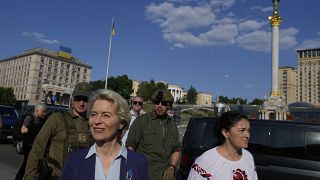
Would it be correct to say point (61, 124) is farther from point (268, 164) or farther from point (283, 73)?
point (283, 73)

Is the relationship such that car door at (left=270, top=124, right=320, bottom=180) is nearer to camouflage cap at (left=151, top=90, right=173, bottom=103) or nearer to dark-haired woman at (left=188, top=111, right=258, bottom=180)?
camouflage cap at (left=151, top=90, right=173, bottom=103)

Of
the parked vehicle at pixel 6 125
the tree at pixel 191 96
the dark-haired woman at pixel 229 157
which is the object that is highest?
the tree at pixel 191 96

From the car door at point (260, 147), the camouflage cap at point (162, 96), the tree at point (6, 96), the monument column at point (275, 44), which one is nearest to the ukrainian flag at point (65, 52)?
the tree at point (6, 96)

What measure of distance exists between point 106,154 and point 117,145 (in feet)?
0.31

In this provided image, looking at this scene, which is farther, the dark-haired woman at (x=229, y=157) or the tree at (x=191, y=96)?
the tree at (x=191, y=96)

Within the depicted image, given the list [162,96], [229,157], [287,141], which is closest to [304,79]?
[287,141]

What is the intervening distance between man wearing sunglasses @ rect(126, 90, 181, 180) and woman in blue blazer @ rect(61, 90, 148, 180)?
225cm

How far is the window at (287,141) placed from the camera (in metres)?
5.64

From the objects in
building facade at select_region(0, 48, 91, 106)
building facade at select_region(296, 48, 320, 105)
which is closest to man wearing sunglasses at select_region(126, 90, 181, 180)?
building facade at select_region(0, 48, 91, 106)

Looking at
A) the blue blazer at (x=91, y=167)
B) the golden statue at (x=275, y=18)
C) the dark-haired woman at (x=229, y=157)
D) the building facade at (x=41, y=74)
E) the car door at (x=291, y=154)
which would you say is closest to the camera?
the blue blazer at (x=91, y=167)

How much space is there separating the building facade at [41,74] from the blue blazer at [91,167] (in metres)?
115

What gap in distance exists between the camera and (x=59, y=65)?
427 ft

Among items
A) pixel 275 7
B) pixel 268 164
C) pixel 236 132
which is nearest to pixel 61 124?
pixel 236 132

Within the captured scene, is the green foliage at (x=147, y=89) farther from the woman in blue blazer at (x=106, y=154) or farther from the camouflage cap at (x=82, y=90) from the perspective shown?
the woman in blue blazer at (x=106, y=154)
